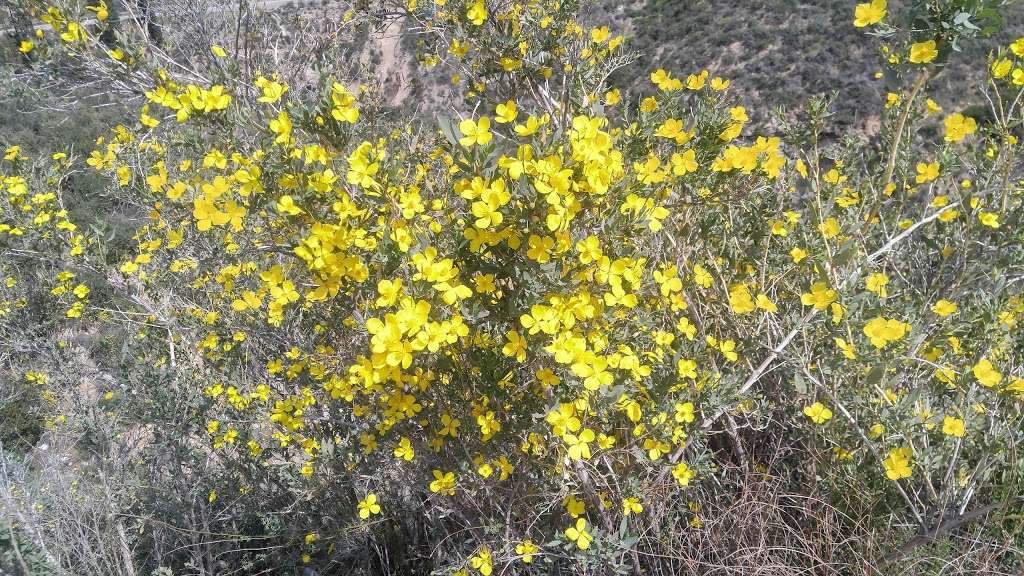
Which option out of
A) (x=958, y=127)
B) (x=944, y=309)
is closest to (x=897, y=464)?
(x=944, y=309)

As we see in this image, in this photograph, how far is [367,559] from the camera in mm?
2709

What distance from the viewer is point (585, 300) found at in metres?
1.37

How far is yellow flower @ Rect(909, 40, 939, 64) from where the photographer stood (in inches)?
57.2

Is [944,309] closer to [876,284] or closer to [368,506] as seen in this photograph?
[876,284]

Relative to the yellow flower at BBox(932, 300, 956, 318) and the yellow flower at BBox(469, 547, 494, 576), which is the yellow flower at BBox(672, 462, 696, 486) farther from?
the yellow flower at BBox(932, 300, 956, 318)

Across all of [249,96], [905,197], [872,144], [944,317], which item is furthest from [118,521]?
[872,144]

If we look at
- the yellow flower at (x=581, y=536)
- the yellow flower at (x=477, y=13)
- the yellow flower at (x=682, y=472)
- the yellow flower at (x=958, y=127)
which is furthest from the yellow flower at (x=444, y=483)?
the yellow flower at (x=958, y=127)

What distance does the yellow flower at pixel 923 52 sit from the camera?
4.77 feet

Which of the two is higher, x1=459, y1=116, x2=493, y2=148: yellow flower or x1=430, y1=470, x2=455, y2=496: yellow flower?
x1=459, y1=116, x2=493, y2=148: yellow flower

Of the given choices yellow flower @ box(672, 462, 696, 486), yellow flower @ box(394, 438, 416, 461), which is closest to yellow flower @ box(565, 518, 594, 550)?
yellow flower @ box(672, 462, 696, 486)

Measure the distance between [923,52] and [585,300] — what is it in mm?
1089

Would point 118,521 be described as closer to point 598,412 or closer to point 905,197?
point 598,412

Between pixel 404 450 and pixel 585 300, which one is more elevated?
pixel 585 300

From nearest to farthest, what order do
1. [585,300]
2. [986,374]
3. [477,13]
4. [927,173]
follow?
[585,300], [986,374], [927,173], [477,13]
